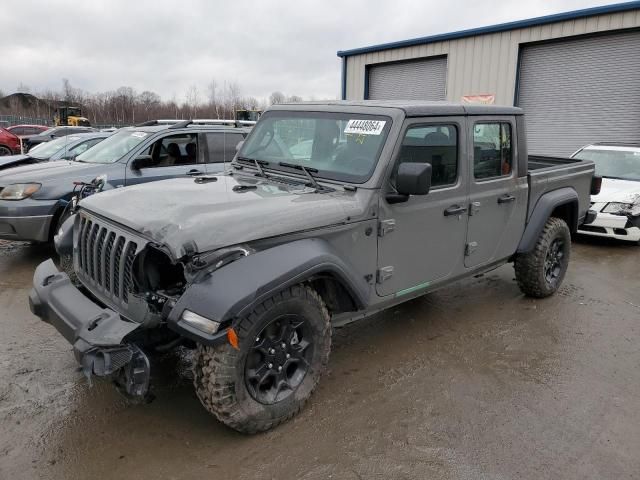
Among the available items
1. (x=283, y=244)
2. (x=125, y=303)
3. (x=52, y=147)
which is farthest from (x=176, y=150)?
(x=52, y=147)

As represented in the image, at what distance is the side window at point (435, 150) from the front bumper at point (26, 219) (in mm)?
4548

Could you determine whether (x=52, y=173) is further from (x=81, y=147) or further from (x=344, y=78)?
(x=344, y=78)

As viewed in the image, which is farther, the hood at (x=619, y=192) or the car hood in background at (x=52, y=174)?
the hood at (x=619, y=192)

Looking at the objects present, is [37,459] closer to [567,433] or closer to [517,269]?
[567,433]

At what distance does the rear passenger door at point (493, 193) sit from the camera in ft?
13.7

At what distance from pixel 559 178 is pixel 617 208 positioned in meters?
3.13

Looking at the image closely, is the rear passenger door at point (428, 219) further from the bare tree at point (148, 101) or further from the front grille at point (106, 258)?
the bare tree at point (148, 101)

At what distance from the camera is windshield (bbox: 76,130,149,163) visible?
22.9 ft

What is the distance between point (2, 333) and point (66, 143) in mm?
7659

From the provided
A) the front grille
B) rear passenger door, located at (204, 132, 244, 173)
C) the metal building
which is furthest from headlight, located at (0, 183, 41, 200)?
the metal building

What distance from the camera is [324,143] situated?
12.4 ft

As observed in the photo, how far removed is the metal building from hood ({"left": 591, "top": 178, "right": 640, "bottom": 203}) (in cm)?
521

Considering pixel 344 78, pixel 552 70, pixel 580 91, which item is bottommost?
pixel 580 91

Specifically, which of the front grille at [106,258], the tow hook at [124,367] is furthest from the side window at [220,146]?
the tow hook at [124,367]
